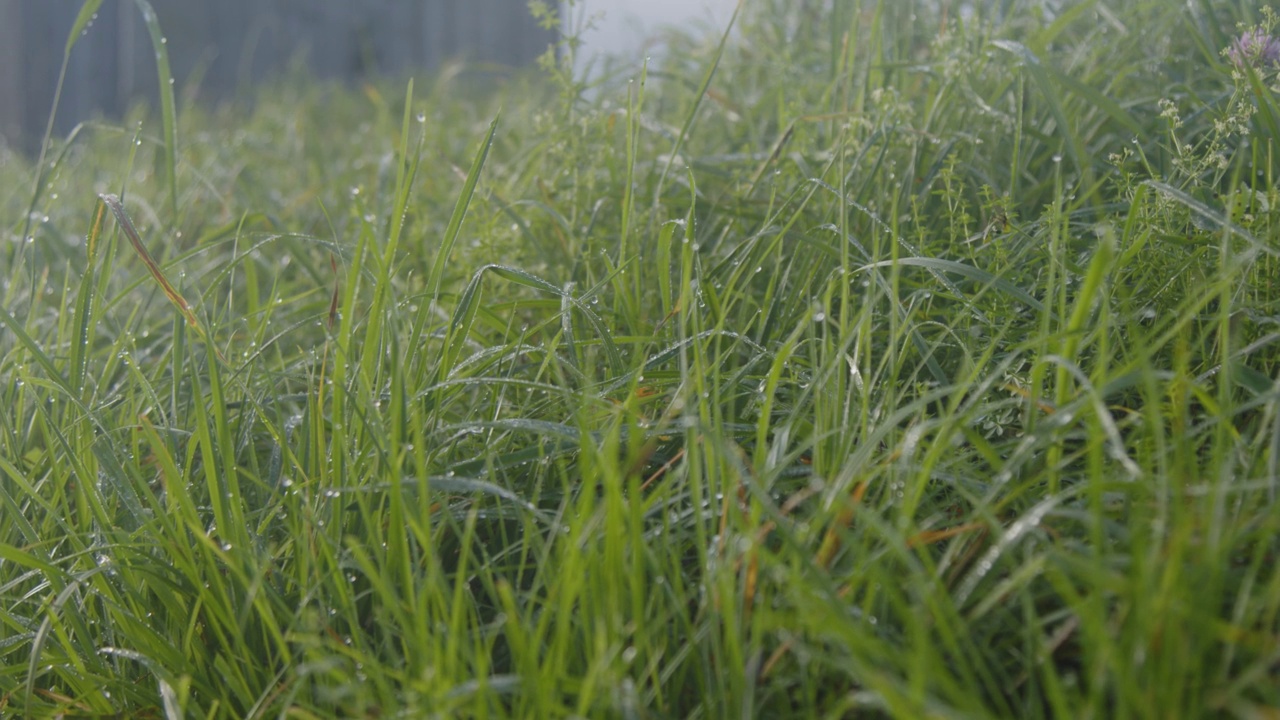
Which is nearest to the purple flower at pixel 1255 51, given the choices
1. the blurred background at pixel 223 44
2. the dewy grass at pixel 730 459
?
the dewy grass at pixel 730 459

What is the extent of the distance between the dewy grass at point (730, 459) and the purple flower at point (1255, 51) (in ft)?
0.04

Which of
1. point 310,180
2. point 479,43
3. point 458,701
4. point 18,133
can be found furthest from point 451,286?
point 479,43

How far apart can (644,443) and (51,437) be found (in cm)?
64

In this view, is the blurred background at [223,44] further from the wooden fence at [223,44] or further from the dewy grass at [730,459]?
the dewy grass at [730,459]

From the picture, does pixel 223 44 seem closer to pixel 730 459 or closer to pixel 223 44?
pixel 223 44

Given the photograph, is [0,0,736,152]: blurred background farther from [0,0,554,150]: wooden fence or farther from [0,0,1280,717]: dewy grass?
[0,0,1280,717]: dewy grass

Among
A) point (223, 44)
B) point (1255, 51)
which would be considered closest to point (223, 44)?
point (223, 44)

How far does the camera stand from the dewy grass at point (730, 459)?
2.31 feet

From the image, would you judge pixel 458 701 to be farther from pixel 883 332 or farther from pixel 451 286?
pixel 451 286

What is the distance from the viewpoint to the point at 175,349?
3.62 ft

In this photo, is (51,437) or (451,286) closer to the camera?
(51,437)

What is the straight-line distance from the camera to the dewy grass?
70 cm

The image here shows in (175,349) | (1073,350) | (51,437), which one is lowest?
(51,437)

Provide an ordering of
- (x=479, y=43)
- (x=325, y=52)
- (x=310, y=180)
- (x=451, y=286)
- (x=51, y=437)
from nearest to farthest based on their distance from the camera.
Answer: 1. (x=51, y=437)
2. (x=451, y=286)
3. (x=310, y=180)
4. (x=325, y=52)
5. (x=479, y=43)
